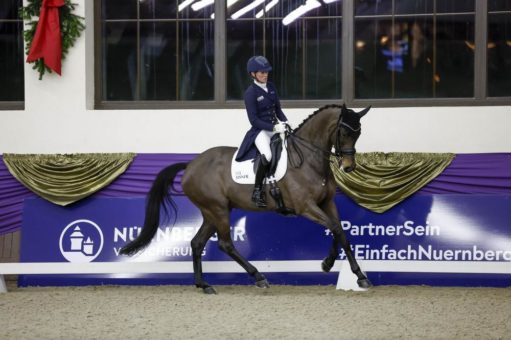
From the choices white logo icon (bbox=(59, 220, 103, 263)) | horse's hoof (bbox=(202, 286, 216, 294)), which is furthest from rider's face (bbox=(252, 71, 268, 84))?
white logo icon (bbox=(59, 220, 103, 263))

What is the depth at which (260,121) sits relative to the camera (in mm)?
9000

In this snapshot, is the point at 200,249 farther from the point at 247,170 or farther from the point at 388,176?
the point at 388,176

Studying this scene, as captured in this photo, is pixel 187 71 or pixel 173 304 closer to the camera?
pixel 173 304

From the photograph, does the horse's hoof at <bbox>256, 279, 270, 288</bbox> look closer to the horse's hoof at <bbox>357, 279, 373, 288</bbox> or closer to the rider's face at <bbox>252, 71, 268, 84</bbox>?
the horse's hoof at <bbox>357, 279, 373, 288</bbox>

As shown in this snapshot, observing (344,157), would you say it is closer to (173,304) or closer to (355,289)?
(355,289)

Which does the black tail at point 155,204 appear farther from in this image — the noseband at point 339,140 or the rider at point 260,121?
the noseband at point 339,140

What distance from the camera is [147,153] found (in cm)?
1048

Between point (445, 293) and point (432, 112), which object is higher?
point (432, 112)

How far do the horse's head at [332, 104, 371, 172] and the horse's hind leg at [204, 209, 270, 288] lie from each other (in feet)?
4.49

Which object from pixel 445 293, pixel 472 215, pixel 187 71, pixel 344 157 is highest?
pixel 187 71

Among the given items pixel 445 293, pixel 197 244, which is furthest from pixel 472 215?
pixel 197 244

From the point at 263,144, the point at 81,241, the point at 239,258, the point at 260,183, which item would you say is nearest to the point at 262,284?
the point at 239,258

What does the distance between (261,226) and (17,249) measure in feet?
9.12

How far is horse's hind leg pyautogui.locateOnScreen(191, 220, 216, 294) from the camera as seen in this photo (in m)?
9.32
